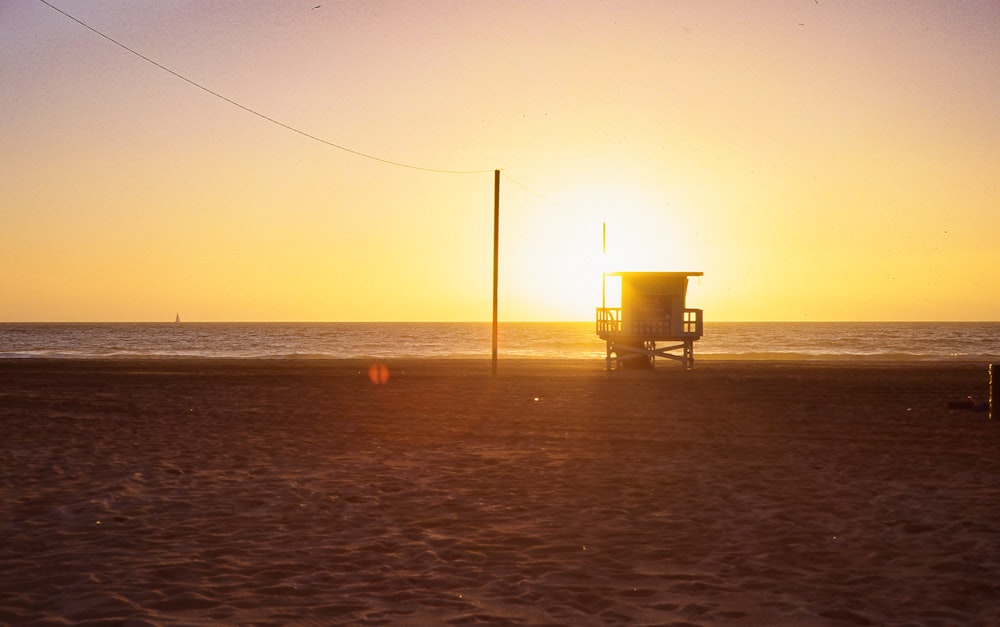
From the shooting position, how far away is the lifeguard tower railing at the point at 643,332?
37969 millimetres

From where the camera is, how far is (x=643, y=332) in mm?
38406

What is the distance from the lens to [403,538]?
26.4 feet

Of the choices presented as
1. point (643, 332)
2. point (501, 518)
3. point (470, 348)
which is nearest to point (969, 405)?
point (501, 518)

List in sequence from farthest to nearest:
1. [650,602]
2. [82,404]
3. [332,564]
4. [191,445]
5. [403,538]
Answer: [82,404] < [191,445] < [403,538] < [332,564] < [650,602]

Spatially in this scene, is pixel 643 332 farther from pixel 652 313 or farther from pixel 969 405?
pixel 969 405

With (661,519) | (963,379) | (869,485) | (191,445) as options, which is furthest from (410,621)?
(963,379)

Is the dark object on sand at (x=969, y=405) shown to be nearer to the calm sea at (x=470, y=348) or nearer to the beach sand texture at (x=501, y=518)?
the beach sand texture at (x=501, y=518)

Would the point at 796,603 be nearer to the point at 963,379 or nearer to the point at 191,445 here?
the point at 191,445

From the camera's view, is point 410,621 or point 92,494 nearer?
point 410,621

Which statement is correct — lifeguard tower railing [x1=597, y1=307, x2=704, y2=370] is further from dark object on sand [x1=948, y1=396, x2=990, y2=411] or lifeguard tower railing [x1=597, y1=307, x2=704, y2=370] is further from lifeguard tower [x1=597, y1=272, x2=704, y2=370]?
dark object on sand [x1=948, y1=396, x2=990, y2=411]

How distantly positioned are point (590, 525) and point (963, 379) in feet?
93.0

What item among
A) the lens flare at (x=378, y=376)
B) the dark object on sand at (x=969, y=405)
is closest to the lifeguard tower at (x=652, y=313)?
the lens flare at (x=378, y=376)

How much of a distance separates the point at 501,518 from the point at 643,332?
30.1 meters

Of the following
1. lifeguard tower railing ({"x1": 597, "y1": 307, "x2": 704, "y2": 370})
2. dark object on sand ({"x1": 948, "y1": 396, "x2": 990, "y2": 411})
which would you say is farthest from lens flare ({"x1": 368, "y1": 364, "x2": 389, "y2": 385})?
dark object on sand ({"x1": 948, "y1": 396, "x2": 990, "y2": 411})
